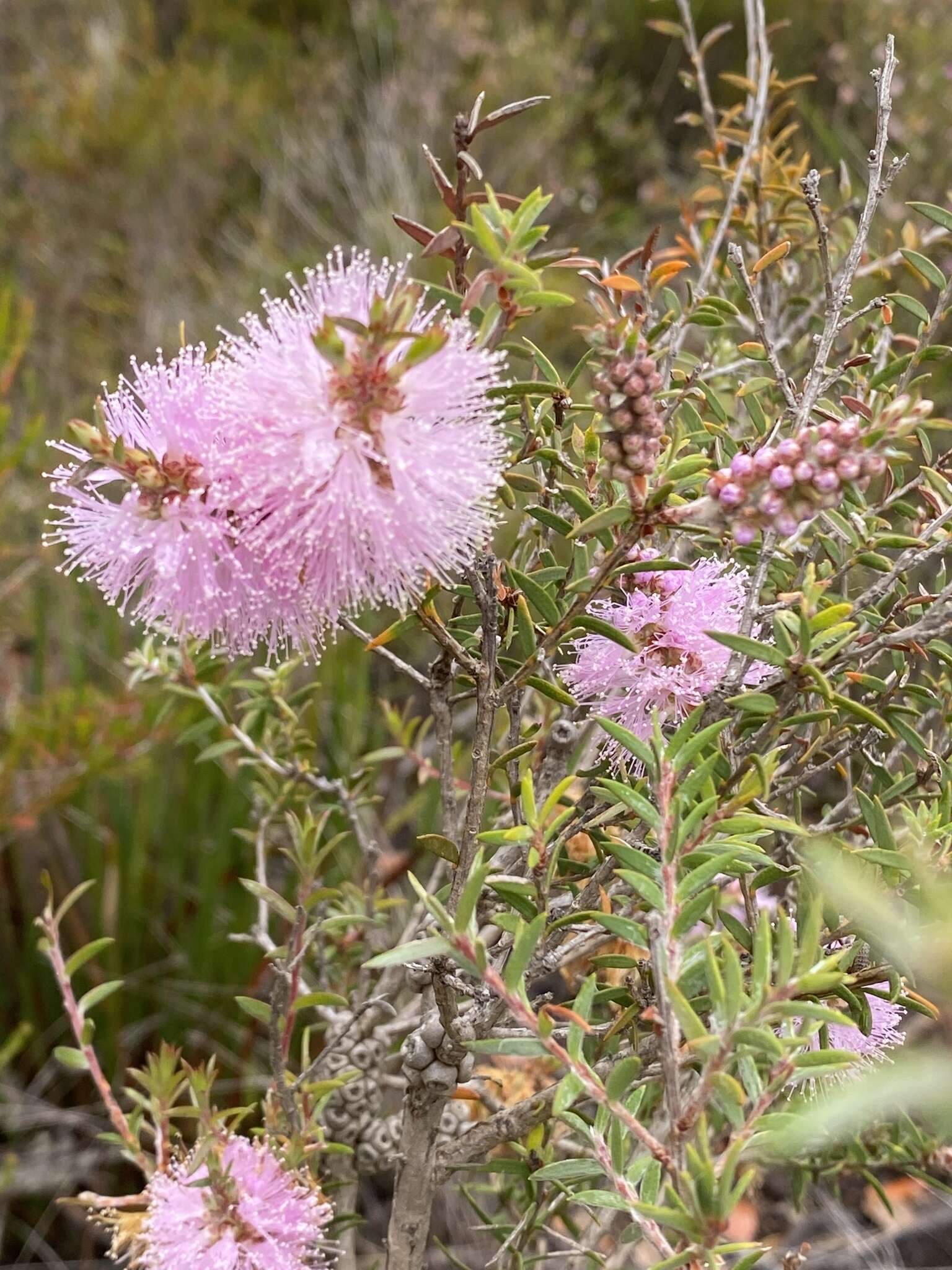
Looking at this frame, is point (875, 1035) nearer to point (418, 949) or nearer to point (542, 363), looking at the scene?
point (418, 949)

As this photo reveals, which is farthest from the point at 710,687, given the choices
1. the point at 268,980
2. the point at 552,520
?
the point at 268,980

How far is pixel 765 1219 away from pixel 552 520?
5.01 feet

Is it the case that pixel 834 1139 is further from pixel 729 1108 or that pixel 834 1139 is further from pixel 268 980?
pixel 268 980

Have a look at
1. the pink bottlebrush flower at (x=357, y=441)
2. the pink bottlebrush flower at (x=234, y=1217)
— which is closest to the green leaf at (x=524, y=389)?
the pink bottlebrush flower at (x=357, y=441)

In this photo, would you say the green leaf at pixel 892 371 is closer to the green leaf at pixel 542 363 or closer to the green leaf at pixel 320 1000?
the green leaf at pixel 542 363

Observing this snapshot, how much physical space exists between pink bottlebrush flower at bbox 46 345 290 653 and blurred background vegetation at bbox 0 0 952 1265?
100 cm

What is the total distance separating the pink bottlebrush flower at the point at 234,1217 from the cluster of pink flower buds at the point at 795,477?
0.52 m

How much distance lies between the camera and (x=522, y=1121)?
702mm

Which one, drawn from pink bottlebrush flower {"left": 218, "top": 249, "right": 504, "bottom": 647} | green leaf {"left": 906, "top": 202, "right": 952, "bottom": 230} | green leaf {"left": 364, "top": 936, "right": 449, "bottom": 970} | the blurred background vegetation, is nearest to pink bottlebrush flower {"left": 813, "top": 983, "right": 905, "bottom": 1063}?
green leaf {"left": 364, "top": 936, "right": 449, "bottom": 970}

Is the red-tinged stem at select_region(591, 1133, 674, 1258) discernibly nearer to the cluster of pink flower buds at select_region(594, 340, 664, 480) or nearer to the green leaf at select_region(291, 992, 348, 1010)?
the green leaf at select_region(291, 992, 348, 1010)

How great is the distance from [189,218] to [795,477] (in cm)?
399

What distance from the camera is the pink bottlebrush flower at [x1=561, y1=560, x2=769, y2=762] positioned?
661 millimetres

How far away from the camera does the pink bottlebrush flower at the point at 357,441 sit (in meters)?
0.53

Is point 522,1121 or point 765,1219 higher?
point 522,1121
